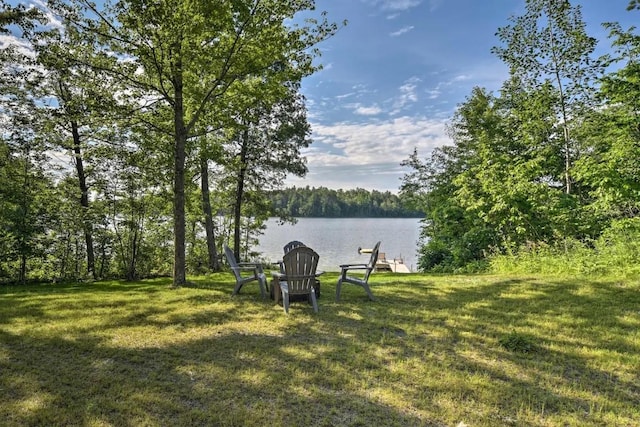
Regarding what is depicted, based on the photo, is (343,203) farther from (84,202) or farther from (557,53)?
(84,202)

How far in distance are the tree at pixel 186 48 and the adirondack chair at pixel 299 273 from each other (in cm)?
323

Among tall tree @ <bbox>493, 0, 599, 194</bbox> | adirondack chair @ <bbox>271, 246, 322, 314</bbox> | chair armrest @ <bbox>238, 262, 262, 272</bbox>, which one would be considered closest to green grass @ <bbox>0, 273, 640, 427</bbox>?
adirondack chair @ <bbox>271, 246, 322, 314</bbox>

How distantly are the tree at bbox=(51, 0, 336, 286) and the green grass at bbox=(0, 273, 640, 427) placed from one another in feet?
11.1

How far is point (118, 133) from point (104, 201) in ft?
7.01

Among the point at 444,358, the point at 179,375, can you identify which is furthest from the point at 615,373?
the point at 179,375

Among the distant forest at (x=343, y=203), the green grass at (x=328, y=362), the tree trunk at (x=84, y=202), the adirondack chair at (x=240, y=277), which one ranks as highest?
the distant forest at (x=343, y=203)

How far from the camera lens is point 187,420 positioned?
2.36 m

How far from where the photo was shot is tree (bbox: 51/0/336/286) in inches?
248

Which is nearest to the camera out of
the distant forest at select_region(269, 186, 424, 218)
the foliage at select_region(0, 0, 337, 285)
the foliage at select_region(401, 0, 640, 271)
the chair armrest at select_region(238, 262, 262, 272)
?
the chair armrest at select_region(238, 262, 262, 272)

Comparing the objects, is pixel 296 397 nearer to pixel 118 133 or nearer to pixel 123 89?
pixel 123 89

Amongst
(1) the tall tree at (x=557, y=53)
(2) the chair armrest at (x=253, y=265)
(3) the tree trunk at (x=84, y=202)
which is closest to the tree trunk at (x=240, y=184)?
(3) the tree trunk at (x=84, y=202)

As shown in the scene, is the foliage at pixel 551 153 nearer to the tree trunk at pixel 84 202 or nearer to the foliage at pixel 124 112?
the foliage at pixel 124 112

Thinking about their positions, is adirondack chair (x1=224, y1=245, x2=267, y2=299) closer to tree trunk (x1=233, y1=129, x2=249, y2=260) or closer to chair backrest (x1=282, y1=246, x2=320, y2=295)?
chair backrest (x1=282, y1=246, x2=320, y2=295)

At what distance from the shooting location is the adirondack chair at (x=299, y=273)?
511 cm
